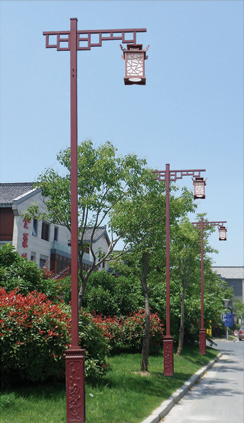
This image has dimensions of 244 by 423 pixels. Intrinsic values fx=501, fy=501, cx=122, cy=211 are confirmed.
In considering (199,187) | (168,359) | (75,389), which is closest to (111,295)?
(168,359)

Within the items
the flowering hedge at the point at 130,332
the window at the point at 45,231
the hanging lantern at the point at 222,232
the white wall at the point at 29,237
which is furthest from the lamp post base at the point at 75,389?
the window at the point at 45,231

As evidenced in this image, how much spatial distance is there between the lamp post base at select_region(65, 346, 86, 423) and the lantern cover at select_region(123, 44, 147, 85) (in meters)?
4.29

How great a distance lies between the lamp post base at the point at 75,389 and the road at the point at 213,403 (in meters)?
3.59

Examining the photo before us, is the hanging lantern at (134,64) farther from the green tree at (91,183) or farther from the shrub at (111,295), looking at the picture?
the shrub at (111,295)

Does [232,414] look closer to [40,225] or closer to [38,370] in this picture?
[38,370]

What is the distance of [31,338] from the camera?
10.1 m

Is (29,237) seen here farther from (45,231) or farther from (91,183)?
(91,183)

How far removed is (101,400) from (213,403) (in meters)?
3.88

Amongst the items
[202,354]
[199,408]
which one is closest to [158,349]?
[202,354]

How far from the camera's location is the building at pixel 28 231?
3253 centimetres

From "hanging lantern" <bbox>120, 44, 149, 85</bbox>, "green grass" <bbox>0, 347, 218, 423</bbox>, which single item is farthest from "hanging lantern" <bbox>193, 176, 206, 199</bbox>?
"hanging lantern" <bbox>120, 44, 149, 85</bbox>

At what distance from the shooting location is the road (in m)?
10.7

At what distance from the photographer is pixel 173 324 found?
26.0 m

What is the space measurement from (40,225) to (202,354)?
15.4 meters
